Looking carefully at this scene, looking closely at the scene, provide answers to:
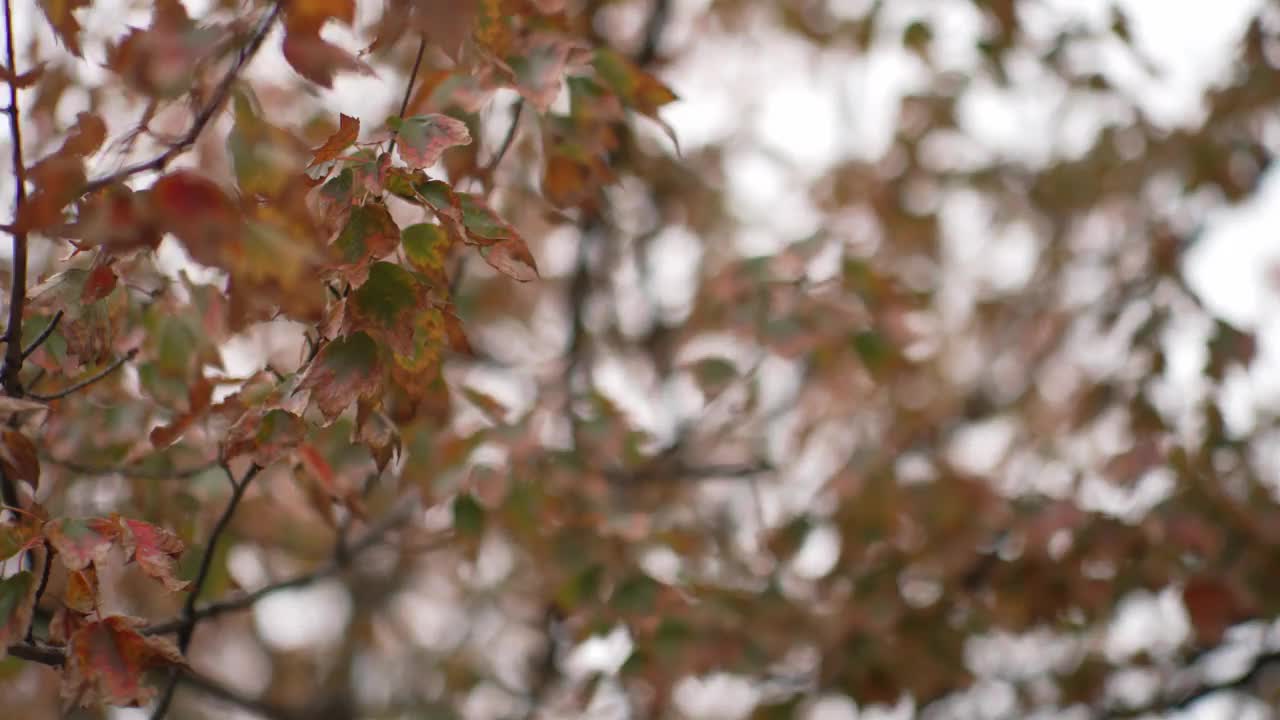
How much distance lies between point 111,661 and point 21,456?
33 centimetres

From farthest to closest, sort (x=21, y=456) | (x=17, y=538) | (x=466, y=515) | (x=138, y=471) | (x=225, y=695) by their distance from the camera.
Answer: (x=225, y=695) → (x=466, y=515) → (x=138, y=471) → (x=21, y=456) → (x=17, y=538)

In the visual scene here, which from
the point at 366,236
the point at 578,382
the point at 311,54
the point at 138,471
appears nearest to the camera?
the point at 311,54

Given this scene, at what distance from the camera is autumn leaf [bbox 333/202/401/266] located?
121 cm

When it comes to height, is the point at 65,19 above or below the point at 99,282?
above

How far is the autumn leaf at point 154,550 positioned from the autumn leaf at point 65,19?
0.58m

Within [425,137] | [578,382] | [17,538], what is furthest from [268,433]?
[578,382]

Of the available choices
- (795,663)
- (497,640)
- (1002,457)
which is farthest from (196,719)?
(1002,457)

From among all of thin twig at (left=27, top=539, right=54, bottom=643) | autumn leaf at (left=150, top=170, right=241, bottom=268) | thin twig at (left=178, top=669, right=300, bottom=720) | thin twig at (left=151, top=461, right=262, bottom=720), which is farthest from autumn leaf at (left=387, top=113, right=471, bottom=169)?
thin twig at (left=178, top=669, right=300, bottom=720)

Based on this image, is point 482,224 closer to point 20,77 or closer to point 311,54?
point 311,54

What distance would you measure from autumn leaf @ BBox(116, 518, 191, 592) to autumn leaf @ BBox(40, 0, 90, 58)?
575 millimetres

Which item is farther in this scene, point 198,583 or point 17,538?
point 198,583

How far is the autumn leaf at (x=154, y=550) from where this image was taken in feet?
4.36

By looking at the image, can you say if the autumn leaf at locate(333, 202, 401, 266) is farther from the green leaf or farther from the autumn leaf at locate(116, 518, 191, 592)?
the green leaf

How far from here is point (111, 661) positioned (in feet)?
4.26
